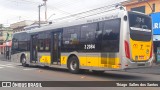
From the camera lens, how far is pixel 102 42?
1633cm

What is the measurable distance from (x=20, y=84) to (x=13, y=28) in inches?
2698

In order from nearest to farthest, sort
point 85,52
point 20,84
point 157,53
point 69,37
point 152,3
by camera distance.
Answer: point 20,84 → point 85,52 → point 69,37 → point 157,53 → point 152,3

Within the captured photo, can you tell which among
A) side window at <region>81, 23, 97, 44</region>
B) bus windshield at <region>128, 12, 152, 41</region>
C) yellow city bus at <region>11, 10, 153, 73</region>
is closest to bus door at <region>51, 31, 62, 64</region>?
yellow city bus at <region>11, 10, 153, 73</region>

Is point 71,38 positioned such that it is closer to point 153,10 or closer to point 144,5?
point 153,10

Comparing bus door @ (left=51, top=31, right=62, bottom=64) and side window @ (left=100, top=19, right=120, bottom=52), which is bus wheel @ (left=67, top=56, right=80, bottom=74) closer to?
bus door @ (left=51, top=31, right=62, bottom=64)

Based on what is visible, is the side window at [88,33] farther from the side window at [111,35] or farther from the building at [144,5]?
the building at [144,5]

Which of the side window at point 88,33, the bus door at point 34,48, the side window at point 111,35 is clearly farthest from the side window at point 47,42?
the side window at point 111,35

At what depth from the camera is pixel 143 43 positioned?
1609 cm

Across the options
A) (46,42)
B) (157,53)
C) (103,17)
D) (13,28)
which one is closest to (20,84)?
(103,17)

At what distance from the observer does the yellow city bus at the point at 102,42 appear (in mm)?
15227

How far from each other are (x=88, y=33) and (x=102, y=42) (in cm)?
151

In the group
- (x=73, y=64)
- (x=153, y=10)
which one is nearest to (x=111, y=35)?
(x=73, y=64)

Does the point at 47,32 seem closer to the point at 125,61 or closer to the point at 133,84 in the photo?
the point at 125,61

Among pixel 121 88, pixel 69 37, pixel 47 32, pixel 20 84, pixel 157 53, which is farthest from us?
pixel 157 53
